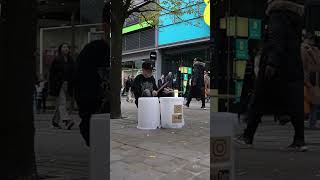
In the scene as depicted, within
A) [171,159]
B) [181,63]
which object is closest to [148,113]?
[171,159]

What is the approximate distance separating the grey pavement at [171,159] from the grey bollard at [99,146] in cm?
7

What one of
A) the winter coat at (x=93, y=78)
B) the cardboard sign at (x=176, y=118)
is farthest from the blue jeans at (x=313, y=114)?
the cardboard sign at (x=176, y=118)

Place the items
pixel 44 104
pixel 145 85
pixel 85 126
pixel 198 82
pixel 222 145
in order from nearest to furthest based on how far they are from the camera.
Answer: pixel 222 145
pixel 85 126
pixel 44 104
pixel 145 85
pixel 198 82

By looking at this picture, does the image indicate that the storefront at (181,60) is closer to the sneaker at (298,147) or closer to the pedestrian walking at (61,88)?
the pedestrian walking at (61,88)

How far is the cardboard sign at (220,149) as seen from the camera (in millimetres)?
3592

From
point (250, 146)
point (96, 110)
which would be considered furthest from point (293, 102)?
point (96, 110)

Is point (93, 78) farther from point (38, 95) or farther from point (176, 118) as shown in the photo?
point (176, 118)

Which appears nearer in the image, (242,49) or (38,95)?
(242,49)

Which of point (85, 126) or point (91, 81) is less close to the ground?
point (91, 81)

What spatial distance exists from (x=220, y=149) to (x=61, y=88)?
149cm

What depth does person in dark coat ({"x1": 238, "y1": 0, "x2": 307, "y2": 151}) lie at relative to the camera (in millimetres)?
3305

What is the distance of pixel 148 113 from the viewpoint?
11359mm

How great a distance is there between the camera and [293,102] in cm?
334

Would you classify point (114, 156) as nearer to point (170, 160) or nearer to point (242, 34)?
point (170, 160)
